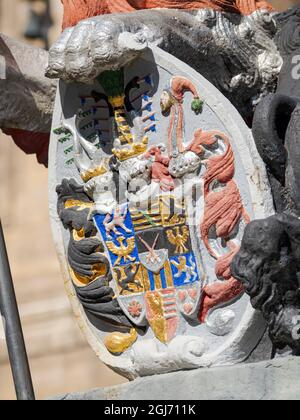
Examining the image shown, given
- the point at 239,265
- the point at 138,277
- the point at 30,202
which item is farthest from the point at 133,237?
the point at 30,202

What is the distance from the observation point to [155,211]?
329 cm

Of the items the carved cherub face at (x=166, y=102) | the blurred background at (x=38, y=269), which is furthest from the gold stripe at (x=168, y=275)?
the blurred background at (x=38, y=269)

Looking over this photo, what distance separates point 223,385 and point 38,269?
6336 mm

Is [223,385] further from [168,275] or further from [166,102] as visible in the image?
[166,102]

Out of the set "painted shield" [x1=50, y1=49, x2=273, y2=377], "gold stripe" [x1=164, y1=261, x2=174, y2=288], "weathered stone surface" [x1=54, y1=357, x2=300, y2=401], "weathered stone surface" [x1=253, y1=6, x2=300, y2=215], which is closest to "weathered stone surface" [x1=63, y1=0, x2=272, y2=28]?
"painted shield" [x1=50, y1=49, x2=273, y2=377]

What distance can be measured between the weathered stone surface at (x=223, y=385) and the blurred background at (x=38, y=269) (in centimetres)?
516

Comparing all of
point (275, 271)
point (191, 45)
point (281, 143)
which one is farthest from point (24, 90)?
point (275, 271)

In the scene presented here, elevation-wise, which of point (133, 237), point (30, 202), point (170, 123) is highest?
point (170, 123)

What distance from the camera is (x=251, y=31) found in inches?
136

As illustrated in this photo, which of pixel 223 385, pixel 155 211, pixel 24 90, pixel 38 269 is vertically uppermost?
Result: pixel 24 90

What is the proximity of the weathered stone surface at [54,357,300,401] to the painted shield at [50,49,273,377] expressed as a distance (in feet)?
0.17

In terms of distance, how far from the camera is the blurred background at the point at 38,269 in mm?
8891
